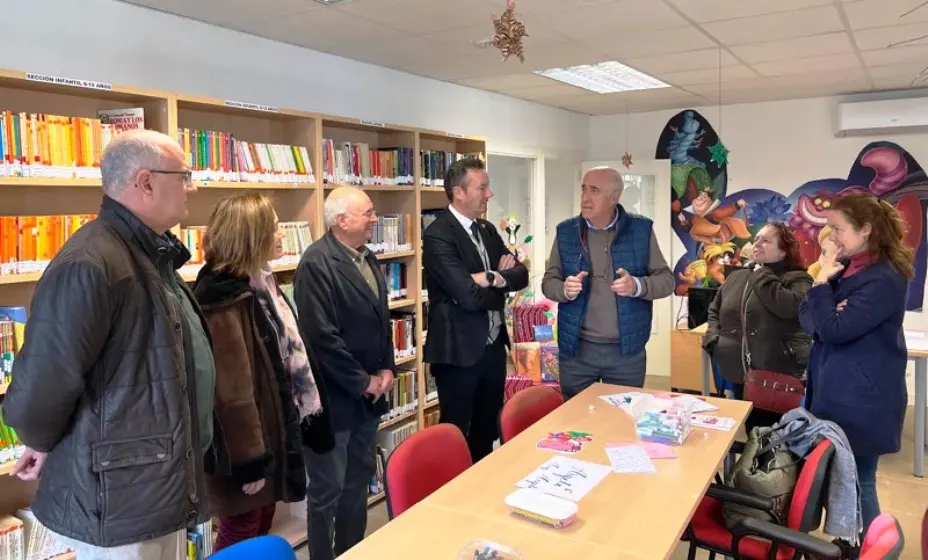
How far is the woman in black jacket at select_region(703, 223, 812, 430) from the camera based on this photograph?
11.1ft

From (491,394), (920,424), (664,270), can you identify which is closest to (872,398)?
(664,270)

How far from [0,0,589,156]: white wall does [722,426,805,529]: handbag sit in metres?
2.82

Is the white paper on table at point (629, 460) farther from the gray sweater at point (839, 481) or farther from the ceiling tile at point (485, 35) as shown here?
the ceiling tile at point (485, 35)

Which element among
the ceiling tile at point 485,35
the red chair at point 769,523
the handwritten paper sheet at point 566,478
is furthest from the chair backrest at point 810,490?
the ceiling tile at point 485,35

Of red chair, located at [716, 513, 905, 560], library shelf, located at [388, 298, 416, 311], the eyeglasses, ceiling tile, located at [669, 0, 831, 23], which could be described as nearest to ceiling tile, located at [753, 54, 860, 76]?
ceiling tile, located at [669, 0, 831, 23]

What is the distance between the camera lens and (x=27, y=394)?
1.56m

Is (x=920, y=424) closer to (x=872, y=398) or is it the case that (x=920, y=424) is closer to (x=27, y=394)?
(x=872, y=398)

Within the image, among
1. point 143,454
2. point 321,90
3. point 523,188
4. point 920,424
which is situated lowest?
point 920,424

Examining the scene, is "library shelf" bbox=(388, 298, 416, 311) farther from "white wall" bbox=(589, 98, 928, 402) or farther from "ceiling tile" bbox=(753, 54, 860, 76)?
"white wall" bbox=(589, 98, 928, 402)

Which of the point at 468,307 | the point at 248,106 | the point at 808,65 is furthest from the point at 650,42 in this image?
the point at 248,106

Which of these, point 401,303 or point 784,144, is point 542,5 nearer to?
point 401,303

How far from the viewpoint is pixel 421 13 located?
3.25 meters

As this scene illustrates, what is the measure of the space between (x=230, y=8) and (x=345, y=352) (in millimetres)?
1632

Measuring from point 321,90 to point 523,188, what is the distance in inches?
115
